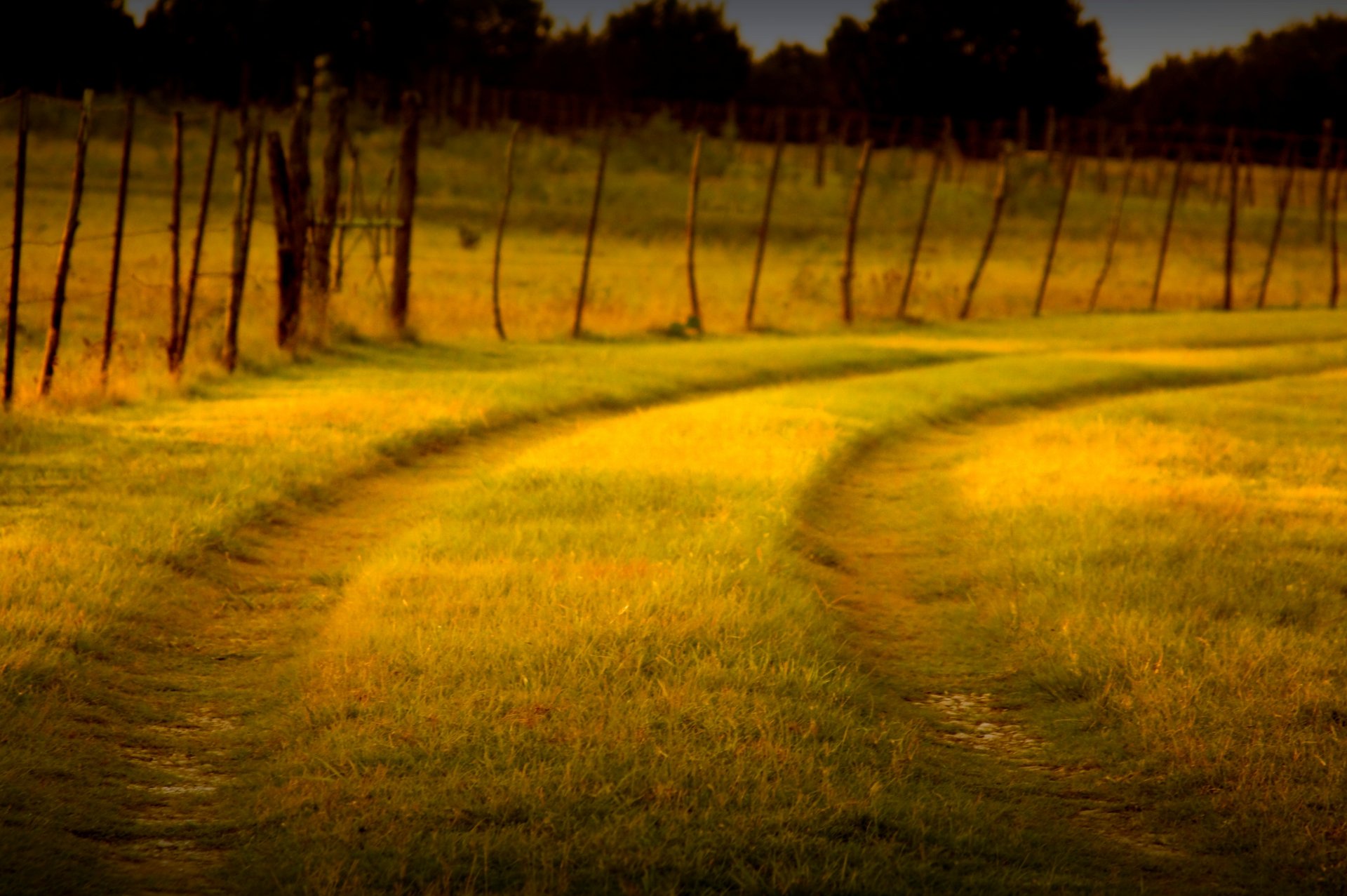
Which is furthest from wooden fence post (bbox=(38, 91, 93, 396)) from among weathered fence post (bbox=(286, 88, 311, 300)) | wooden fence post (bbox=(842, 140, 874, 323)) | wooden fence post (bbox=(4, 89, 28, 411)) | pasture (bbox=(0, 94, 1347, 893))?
wooden fence post (bbox=(842, 140, 874, 323))

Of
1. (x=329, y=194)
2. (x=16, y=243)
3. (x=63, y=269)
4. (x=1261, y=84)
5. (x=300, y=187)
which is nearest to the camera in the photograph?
(x=16, y=243)

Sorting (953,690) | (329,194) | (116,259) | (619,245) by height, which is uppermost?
(329,194)

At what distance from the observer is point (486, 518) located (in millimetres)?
7738

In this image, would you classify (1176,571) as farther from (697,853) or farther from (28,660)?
(28,660)

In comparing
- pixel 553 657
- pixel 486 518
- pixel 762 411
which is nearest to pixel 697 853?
pixel 553 657

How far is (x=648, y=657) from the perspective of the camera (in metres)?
5.43

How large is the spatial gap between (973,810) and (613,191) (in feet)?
109

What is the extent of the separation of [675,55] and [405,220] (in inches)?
2197

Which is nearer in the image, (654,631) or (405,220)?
(654,631)

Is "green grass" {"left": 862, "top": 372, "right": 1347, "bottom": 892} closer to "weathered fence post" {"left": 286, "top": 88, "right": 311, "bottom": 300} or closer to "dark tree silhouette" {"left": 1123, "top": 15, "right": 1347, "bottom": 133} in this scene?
"weathered fence post" {"left": 286, "top": 88, "right": 311, "bottom": 300}

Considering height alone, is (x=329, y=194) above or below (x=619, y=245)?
above

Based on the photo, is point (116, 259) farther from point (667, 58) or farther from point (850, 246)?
point (667, 58)

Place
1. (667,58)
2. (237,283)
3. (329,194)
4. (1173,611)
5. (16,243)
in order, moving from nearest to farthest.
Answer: (1173,611) → (16,243) → (237,283) → (329,194) → (667,58)

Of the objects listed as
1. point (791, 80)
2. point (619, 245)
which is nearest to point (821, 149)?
point (619, 245)
